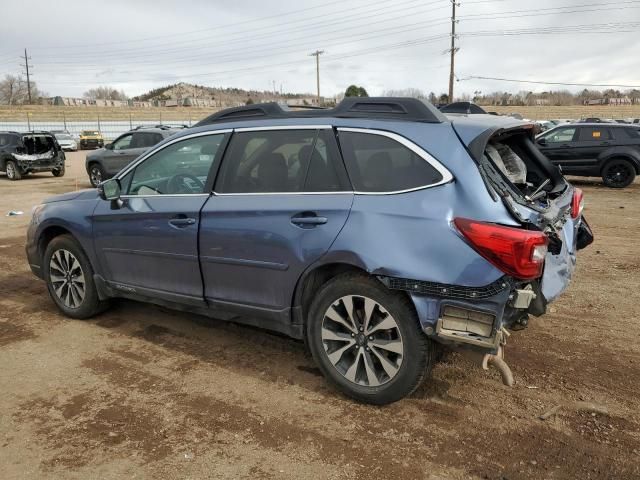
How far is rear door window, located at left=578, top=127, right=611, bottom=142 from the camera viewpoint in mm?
13883

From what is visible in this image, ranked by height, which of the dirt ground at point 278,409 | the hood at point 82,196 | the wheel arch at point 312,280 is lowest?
the dirt ground at point 278,409

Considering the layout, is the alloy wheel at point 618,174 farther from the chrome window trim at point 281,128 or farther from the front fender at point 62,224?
the front fender at point 62,224

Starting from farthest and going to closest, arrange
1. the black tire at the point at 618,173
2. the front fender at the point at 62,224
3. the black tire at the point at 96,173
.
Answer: the black tire at the point at 96,173 → the black tire at the point at 618,173 → the front fender at the point at 62,224

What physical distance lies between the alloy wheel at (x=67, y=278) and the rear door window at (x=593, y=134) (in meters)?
13.4

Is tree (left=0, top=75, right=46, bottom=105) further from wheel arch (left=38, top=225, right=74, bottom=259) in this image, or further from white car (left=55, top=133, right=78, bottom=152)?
wheel arch (left=38, top=225, right=74, bottom=259)

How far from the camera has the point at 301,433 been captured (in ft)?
9.86

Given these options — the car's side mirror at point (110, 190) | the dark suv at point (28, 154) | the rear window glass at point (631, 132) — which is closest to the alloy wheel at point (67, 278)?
the car's side mirror at point (110, 190)

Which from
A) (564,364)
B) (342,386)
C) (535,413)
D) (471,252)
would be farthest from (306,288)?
(564,364)

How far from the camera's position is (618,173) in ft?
45.5

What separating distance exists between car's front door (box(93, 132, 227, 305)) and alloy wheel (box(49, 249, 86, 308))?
0.41 meters

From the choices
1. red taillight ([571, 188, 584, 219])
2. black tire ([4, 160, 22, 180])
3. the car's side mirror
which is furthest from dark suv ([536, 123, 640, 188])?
black tire ([4, 160, 22, 180])

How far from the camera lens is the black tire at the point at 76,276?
184 inches

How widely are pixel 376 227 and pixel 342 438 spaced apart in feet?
3.92

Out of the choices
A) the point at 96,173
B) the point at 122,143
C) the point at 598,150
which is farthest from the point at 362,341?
the point at 96,173
